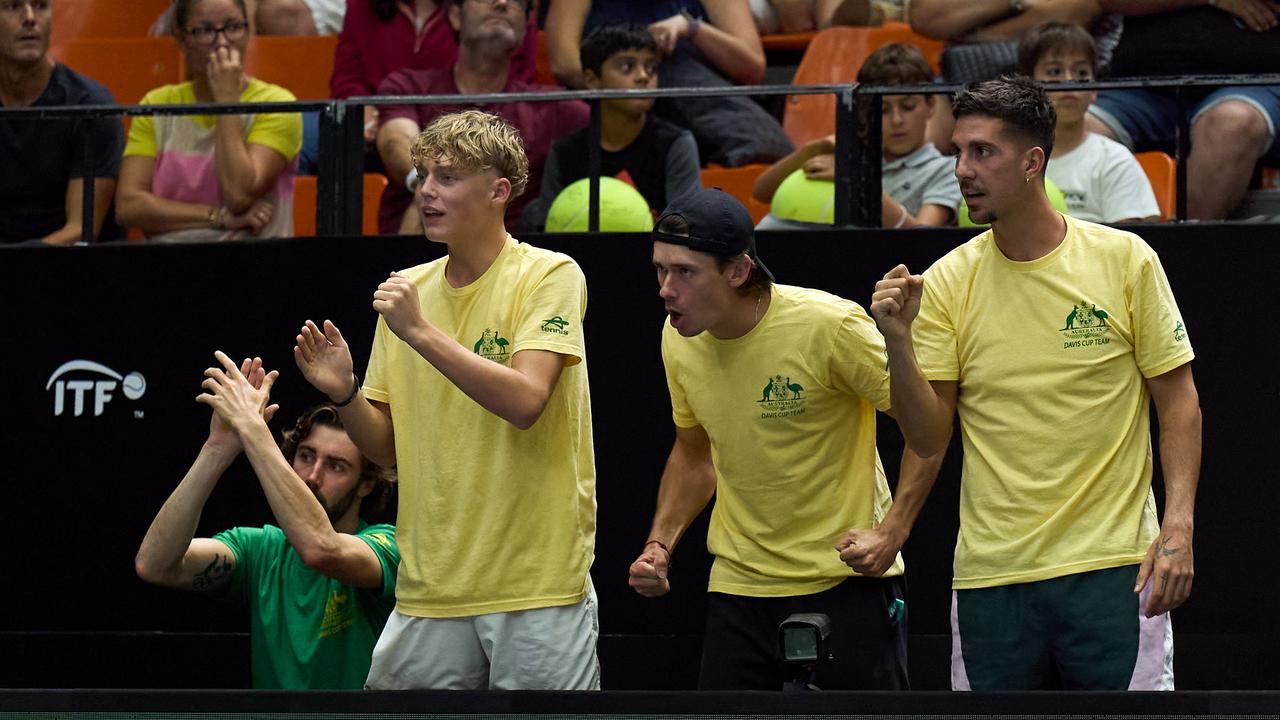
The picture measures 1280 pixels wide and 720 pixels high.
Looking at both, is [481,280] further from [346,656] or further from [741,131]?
[741,131]

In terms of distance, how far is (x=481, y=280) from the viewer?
3.92 meters

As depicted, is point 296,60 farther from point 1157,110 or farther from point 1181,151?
point 1181,151

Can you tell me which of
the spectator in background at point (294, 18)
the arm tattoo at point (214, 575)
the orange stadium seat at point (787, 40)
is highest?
the spectator in background at point (294, 18)

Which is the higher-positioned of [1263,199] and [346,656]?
[1263,199]

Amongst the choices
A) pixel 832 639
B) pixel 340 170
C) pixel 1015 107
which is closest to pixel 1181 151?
pixel 1015 107

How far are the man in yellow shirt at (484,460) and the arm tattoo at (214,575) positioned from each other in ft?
1.98

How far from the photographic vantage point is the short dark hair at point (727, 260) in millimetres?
3904

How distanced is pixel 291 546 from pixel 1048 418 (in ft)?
6.15

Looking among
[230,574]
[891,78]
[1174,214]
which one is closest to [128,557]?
[230,574]

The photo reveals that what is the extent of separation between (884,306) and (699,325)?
541mm

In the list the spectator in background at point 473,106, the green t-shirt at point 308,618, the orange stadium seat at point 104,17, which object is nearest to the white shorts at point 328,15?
the orange stadium seat at point 104,17

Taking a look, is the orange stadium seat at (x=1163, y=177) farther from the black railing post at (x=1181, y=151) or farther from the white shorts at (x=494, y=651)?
the white shorts at (x=494, y=651)

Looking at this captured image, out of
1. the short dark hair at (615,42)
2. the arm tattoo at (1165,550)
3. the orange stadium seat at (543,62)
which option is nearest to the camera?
the arm tattoo at (1165,550)

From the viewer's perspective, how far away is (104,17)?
318 inches
